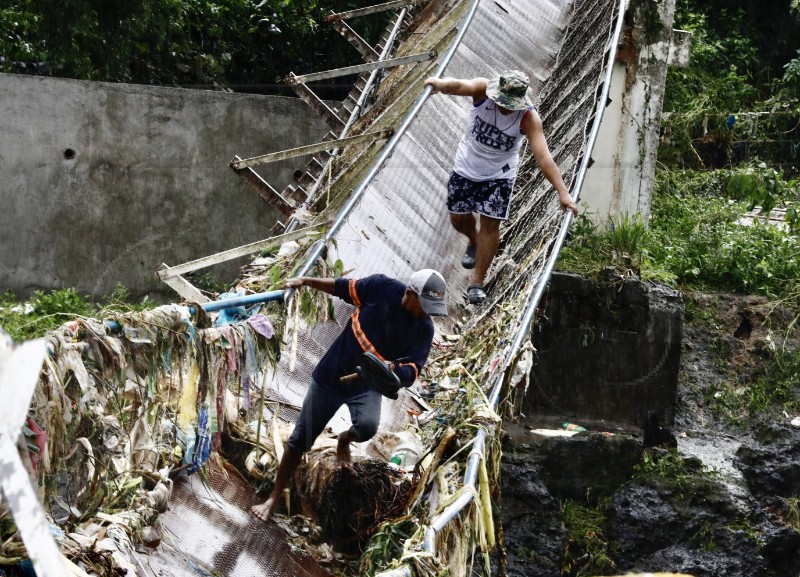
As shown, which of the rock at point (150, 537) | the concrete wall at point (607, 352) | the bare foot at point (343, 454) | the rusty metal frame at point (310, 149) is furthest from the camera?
the concrete wall at point (607, 352)

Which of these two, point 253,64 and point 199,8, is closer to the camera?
point 199,8

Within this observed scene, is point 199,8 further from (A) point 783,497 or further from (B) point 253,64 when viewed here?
(A) point 783,497

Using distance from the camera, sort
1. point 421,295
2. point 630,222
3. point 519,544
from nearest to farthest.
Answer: point 421,295
point 519,544
point 630,222

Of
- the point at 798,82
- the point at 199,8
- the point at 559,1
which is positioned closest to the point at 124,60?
the point at 199,8

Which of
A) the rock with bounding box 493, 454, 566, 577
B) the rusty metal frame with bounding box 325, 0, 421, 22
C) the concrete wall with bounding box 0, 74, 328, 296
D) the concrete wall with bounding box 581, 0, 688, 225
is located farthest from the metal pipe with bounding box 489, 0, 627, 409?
the concrete wall with bounding box 0, 74, 328, 296

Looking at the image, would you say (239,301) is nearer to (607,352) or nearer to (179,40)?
(607,352)

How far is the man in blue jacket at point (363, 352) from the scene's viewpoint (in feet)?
15.9

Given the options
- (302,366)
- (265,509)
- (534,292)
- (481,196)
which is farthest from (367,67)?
(265,509)

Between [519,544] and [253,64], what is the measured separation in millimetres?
6884

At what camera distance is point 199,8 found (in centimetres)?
1195

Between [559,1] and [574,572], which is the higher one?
[559,1]

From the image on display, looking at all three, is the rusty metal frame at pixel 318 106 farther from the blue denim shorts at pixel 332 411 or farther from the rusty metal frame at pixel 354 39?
the blue denim shorts at pixel 332 411

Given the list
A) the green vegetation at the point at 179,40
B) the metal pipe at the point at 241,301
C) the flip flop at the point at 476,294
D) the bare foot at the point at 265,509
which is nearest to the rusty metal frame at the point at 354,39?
the green vegetation at the point at 179,40

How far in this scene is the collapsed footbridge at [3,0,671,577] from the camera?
373 centimetres
